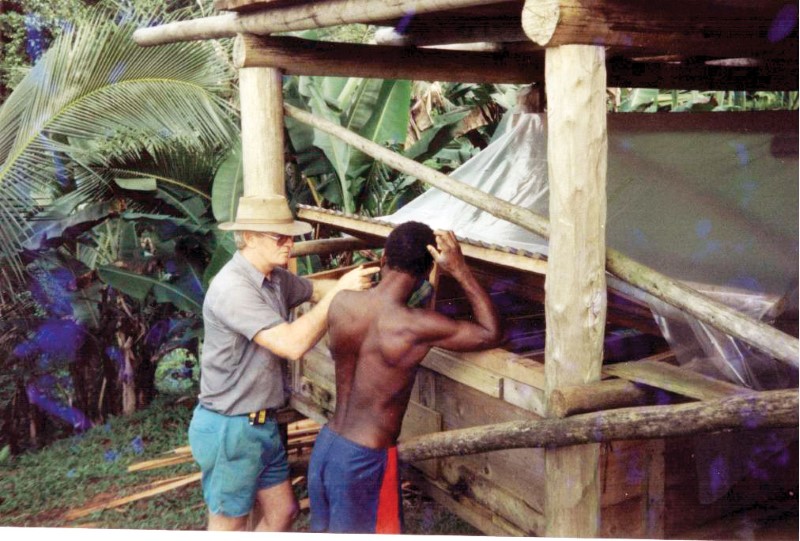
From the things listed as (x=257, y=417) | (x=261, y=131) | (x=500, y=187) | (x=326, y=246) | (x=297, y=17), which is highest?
(x=297, y=17)

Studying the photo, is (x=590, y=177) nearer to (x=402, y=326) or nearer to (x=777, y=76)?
(x=402, y=326)

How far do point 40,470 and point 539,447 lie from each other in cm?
512

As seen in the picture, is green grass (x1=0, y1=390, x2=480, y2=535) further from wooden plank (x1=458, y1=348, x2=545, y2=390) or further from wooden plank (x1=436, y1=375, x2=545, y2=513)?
wooden plank (x1=458, y1=348, x2=545, y2=390)

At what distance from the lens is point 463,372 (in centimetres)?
359

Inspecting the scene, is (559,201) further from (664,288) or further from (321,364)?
(321,364)

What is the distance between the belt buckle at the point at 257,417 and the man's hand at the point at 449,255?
1063 mm

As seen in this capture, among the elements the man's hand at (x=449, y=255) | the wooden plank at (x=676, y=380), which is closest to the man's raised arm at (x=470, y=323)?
the man's hand at (x=449, y=255)

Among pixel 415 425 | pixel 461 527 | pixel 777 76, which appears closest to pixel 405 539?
pixel 415 425

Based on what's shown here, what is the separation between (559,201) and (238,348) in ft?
5.19

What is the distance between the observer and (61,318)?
24.4ft

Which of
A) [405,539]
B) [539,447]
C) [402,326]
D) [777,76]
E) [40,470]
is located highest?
[777,76]

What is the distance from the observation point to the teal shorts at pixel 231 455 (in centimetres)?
364

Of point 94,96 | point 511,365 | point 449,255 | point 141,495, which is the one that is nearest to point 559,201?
point 449,255

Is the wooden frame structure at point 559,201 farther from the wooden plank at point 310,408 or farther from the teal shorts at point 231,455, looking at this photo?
the wooden plank at point 310,408
